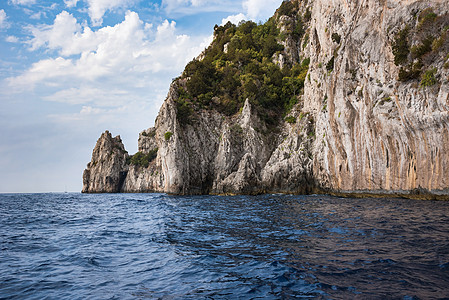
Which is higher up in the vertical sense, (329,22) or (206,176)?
(329,22)

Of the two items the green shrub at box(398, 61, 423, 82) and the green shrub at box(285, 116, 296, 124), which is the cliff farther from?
the green shrub at box(285, 116, 296, 124)

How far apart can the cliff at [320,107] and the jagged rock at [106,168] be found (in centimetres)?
5249

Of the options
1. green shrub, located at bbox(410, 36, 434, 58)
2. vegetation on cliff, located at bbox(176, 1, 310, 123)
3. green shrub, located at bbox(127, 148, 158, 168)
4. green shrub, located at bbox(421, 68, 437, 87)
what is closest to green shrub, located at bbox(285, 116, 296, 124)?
vegetation on cliff, located at bbox(176, 1, 310, 123)

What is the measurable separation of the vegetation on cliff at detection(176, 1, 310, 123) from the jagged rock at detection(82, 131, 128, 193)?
5144 centimetres

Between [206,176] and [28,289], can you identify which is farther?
[206,176]

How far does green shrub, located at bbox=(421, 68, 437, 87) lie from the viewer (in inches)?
855

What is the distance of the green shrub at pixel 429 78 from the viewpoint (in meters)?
21.7

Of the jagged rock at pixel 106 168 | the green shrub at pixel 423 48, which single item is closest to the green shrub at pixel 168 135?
the green shrub at pixel 423 48

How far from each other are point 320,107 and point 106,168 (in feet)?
280

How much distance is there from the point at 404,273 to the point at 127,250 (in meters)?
9.48

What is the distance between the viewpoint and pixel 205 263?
8.85m

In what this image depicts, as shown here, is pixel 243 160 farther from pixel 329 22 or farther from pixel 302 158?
pixel 329 22

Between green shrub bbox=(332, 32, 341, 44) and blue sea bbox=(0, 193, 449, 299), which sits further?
green shrub bbox=(332, 32, 341, 44)

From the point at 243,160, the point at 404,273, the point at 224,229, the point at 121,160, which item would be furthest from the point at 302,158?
the point at 121,160
